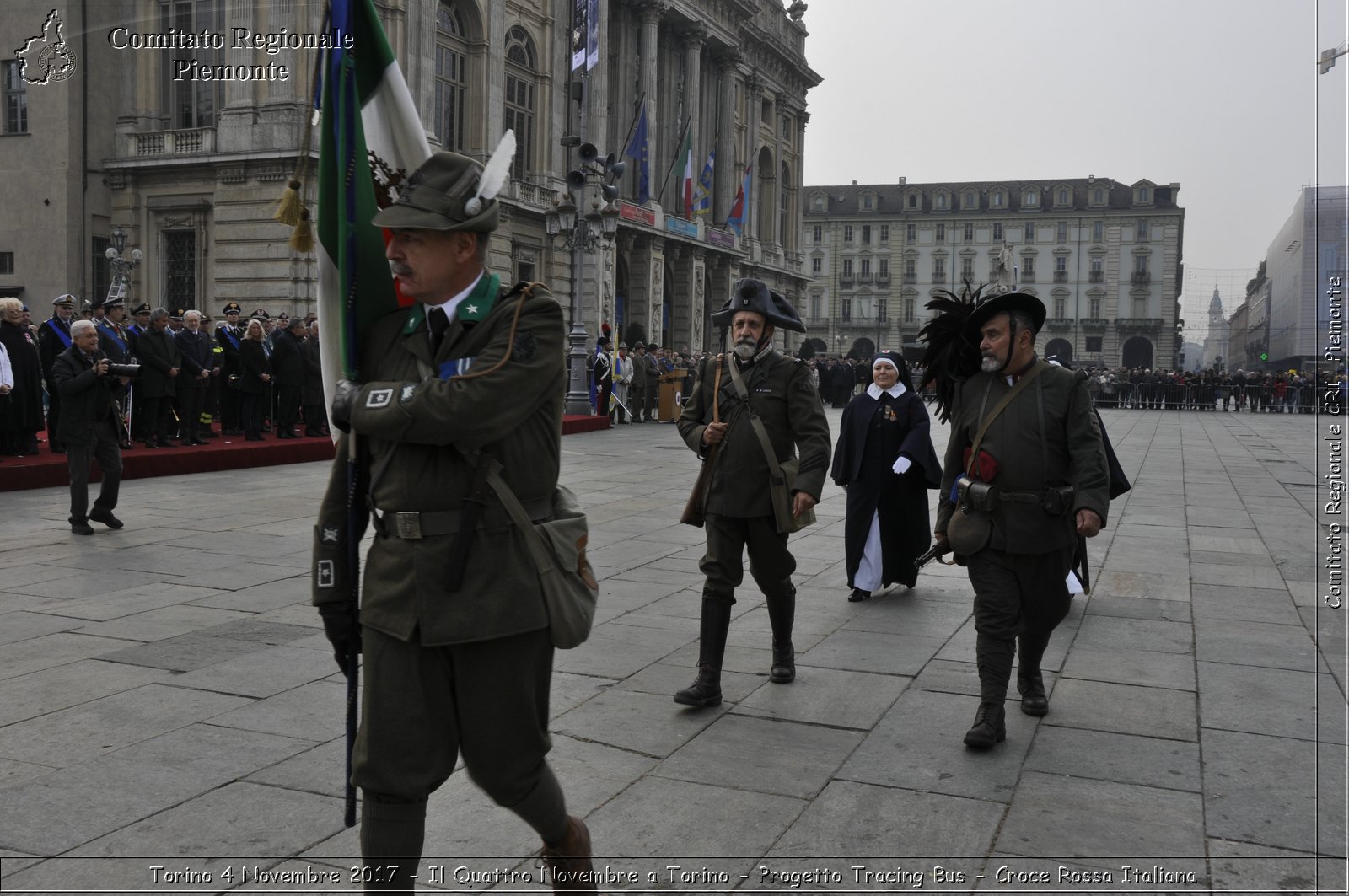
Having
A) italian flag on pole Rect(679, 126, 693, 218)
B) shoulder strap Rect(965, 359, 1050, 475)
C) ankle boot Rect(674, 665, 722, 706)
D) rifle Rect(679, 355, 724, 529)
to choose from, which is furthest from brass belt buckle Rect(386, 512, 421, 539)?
italian flag on pole Rect(679, 126, 693, 218)

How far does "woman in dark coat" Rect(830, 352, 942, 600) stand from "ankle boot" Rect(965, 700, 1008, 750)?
10.2 feet

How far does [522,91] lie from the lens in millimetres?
35344

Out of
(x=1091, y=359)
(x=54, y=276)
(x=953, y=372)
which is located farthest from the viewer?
(x=1091, y=359)

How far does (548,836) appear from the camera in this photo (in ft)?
9.55

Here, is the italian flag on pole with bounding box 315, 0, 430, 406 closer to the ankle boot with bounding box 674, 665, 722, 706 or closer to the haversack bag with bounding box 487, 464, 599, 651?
the haversack bag with bounding box 487, 464, 599, 651

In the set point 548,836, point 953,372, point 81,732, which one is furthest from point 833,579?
point 548,836

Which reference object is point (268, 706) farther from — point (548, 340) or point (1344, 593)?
point (1344, 593)

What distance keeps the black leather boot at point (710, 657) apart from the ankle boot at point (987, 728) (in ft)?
3.60

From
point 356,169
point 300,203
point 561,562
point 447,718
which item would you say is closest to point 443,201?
point 356,169

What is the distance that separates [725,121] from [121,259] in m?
28.4

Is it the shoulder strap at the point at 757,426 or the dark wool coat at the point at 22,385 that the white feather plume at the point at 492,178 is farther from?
the dark wool coat at the point at 22,385

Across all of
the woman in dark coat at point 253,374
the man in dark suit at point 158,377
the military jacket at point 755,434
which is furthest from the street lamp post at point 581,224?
the military jacket at point 755,434

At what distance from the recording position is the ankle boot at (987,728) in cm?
462

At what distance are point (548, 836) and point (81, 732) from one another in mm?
2600
